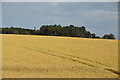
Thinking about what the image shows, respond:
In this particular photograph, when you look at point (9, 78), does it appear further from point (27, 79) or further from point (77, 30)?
point (77, 30)

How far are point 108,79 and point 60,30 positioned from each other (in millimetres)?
85511

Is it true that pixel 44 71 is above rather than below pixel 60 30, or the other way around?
below

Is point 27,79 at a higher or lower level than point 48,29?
lower

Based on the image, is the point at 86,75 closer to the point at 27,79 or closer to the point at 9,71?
the point at 27,79

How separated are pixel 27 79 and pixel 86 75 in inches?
120

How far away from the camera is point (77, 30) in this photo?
95.5 meters

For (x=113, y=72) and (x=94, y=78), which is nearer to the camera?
(x=94, y=78)

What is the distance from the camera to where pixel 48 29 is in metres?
93.9

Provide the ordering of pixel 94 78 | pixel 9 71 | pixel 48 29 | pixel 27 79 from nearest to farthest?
→ pixel 27 79, pixel 94 78, pixel 9 71, pixel 48 29

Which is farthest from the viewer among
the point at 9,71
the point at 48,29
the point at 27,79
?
the point at 48,29

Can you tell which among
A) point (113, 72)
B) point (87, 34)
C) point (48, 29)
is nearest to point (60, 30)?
point (48, 29)

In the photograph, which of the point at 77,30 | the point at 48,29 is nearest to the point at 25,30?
the point at 48,29

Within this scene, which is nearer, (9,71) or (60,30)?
(9,71)

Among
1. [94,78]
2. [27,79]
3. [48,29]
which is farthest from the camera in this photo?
[48,29]
